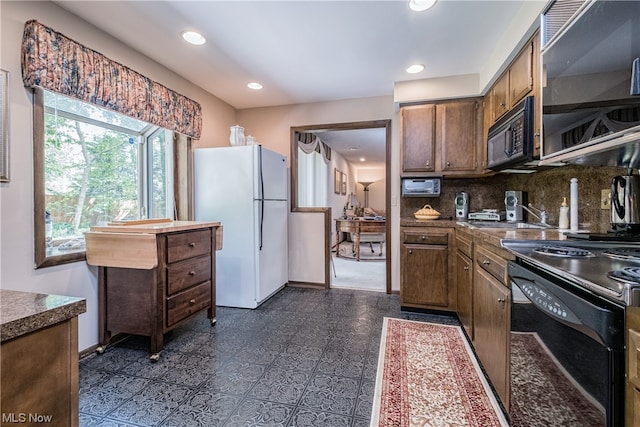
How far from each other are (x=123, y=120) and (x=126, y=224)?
40.0 inches

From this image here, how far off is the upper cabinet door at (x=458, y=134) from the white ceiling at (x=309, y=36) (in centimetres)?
34

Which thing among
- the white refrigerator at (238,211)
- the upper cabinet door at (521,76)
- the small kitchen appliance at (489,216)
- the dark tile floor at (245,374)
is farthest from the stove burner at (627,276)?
the white refrigerator at (238,211)

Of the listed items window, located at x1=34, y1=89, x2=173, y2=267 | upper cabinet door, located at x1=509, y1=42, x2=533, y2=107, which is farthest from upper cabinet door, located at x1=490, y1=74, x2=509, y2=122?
window, located at x1=34, y1=89, x2=173, y2=267

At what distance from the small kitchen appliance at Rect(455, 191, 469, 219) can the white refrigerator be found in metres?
2.08

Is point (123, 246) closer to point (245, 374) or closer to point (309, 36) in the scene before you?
point (245, 374)

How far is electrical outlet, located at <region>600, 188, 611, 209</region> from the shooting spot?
162 cm

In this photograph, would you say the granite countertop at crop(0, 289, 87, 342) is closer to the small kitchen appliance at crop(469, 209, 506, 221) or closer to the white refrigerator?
the white refrigerator

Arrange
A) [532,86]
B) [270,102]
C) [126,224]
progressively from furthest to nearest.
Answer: [270,102]
[126,224]
[532,86]

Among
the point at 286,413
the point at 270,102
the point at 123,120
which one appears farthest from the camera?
the point at 270,102

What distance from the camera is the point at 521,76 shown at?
2080 mm

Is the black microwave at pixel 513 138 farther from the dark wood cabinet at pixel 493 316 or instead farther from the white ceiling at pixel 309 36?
the dark wood cabinet at pixel 493 316

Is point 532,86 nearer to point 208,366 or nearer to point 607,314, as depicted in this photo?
point 607,314

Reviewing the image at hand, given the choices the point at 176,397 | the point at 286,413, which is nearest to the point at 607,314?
the point at 286,413

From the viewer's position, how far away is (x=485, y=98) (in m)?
2.86
